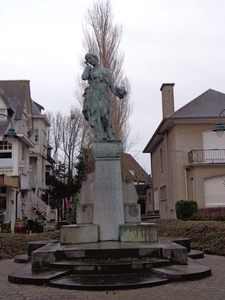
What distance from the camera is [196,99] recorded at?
28172 millimetres

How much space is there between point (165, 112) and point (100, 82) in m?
20.4

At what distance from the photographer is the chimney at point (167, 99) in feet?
98.7

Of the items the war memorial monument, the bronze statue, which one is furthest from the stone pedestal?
the bronze statue

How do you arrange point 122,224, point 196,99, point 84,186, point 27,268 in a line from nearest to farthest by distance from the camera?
point 27,268 → point 122,224 → point 84,186 → point 196,99

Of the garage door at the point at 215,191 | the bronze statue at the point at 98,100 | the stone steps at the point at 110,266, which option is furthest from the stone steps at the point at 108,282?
the garage door at the point at 215,191

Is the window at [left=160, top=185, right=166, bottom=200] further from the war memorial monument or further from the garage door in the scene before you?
the war memorial monument

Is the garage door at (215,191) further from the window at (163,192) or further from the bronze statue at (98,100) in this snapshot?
the bronze statue at (98,100)

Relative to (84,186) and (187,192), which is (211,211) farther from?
(84,186)

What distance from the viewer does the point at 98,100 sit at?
10.2m

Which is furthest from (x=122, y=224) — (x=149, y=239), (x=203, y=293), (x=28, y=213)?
(x=28, y=213)

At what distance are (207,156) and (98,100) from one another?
55.7ft

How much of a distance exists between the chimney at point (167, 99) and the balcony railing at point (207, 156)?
17.7 feet

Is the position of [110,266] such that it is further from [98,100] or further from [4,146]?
[4,146]

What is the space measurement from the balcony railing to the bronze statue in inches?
630
